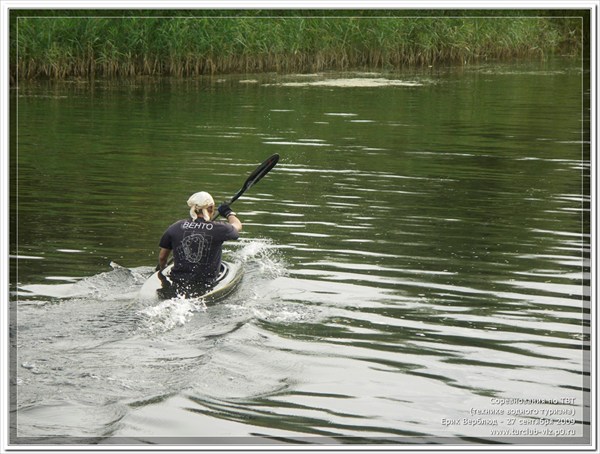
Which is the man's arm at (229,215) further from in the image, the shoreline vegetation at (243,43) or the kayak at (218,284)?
the shoreline vegetation at (243,43)

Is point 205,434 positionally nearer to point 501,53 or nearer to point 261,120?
point 261,120

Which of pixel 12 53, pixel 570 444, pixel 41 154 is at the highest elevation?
pixel 12 53

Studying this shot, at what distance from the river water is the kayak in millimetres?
125

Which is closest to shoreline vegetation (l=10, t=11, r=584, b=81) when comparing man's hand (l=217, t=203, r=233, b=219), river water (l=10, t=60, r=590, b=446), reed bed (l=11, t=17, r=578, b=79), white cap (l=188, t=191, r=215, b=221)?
reed bed (l=11, t=17, r=578, b=79)

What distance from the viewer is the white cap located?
9.56 metres

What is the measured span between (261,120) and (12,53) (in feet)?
26.1

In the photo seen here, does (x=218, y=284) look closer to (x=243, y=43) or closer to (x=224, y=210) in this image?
(x=224, y=210)

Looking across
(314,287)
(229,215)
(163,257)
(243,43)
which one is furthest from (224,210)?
(243,43)

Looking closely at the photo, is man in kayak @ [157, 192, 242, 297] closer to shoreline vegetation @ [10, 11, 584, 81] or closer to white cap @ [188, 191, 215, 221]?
white cap @ [188, 191, 215, 221]

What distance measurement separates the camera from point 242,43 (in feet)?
94.8

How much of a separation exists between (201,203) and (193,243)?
1.26 feet

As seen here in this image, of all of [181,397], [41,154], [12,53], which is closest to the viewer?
[181,397]

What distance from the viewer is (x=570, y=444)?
6551mm

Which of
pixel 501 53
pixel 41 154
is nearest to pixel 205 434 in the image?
pixel 41 154
